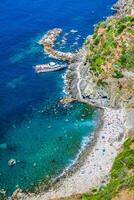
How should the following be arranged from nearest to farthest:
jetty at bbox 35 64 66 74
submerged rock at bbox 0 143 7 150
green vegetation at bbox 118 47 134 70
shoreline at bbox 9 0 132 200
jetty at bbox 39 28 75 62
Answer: shoreline at bbox 9 0 132 200, submerged rock at bbox 0 143 7 150, green vegetation at bbox 118 47 134 70, jetty at bbox 35 64 66 74, jetty at bbox 39 28 75 62

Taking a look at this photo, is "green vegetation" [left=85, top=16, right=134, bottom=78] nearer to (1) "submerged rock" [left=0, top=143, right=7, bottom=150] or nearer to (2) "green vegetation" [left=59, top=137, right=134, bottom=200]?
(2) "green vegetation" [left=59, top=137, right=134, bottom=200]

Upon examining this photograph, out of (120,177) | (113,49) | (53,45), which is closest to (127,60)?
(113,49)

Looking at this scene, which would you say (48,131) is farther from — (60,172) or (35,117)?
(60,172)

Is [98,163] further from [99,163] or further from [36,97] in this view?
[36,97]

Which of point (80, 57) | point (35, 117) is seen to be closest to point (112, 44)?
point (80, 57)

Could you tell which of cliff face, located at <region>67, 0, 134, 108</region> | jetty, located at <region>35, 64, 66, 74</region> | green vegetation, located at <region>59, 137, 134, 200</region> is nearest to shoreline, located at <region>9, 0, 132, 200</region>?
green vegetation, located at <region>59, 137, 134, 200</region>

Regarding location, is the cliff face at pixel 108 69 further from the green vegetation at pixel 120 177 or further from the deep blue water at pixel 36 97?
the green vegetation at pixel 120 177
